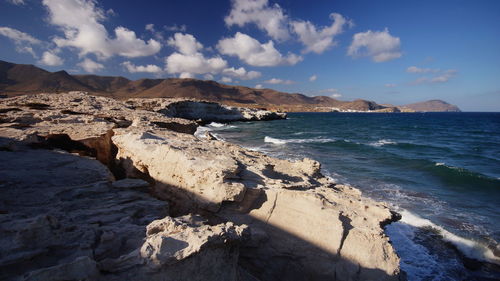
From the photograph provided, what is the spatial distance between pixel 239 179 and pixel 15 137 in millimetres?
6130

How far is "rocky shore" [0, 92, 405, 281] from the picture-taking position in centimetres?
272

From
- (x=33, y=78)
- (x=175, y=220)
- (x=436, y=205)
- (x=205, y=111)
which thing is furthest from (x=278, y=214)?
(x=33, y=78)

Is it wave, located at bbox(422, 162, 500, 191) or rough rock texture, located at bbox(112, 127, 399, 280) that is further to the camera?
wave, located at bbox(422, 162, 500, 191)

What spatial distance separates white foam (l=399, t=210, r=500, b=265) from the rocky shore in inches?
138

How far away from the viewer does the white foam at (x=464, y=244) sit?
6.63 metres

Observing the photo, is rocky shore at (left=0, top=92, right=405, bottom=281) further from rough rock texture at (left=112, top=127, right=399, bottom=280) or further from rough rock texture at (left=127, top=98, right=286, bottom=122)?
rough rock texture at (left=127, top=98, right=286, bottom=122)

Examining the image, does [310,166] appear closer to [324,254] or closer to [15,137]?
[324,254]

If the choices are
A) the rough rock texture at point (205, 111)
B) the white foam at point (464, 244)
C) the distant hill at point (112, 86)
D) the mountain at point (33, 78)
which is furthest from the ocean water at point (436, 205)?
the mountain at point (33, 78)

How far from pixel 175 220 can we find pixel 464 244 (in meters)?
8.31

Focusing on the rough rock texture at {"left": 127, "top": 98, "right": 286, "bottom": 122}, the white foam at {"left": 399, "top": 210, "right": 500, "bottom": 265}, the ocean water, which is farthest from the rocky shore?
the rough rock texture at {"left": 127, "top": 98, "right": 286, "bottom": 122}

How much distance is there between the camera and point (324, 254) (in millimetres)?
4027

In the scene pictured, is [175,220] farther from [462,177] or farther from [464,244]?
[462,177]

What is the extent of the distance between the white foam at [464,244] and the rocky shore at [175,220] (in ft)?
11.5

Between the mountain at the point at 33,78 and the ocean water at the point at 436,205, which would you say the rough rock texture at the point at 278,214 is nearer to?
the ocean water at the point at 436,205
